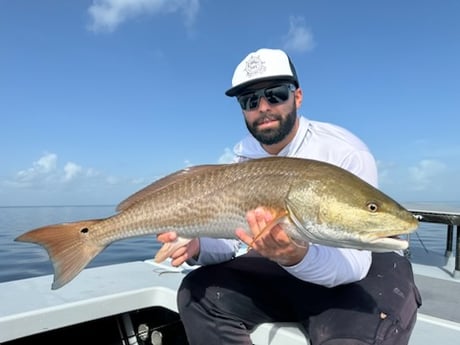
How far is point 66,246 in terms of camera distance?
2.66 m

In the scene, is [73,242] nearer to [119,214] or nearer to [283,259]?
[119,214]

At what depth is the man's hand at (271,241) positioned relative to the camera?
2.24 m

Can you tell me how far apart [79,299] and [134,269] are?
1377 mm

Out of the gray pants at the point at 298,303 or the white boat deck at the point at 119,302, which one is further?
the white boat deck at the point at 119,302

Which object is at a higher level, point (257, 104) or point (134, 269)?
point (257, 104)

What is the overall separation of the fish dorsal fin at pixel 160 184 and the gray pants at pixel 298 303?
0.71m

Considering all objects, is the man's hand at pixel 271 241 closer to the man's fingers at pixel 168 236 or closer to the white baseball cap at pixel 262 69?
the man's fingers at pixel 168 236

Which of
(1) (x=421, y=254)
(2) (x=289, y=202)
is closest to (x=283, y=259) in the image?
(2) (x=289, y=202)

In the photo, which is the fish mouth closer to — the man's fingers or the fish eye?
the fish eye

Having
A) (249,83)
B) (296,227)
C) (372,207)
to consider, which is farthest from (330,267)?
(249,83)

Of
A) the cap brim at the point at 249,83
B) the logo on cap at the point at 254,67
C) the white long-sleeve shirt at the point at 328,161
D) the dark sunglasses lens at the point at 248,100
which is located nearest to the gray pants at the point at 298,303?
the white long-sleeve shirt at the point at 328,161

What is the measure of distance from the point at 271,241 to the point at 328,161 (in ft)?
2.93

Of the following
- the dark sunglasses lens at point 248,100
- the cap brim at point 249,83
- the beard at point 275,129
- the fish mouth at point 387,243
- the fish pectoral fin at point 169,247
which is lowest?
the fish mouth at point 387,243

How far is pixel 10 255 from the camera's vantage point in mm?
11688
